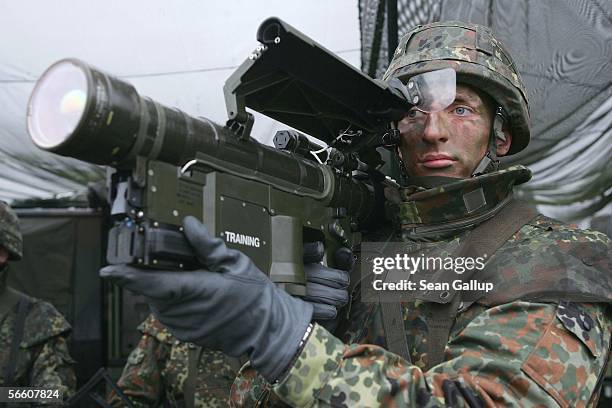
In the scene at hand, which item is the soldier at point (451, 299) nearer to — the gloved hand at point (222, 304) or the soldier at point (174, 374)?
the gloved hand at point (222, 304)

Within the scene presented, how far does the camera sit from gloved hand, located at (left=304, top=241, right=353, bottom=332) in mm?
1635

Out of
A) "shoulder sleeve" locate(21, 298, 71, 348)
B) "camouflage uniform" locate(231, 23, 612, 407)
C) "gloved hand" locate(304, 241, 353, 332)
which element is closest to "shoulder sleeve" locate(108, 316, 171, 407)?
"shoulder sleeve" locate(21, 298, 71, 348)

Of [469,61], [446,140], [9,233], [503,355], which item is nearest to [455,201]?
[446,140]

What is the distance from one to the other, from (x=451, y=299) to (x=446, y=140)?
51cm

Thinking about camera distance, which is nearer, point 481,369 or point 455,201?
point 481,369

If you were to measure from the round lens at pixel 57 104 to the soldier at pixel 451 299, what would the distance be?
27cm

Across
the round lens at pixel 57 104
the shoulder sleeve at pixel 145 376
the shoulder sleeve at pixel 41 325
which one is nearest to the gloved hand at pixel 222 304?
the round lens at pixel 57 104

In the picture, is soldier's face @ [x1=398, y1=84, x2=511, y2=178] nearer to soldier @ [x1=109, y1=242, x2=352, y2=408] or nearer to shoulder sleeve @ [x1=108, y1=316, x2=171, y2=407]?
soldier @ [x1=109, y1=242, x2=352, y2=408]

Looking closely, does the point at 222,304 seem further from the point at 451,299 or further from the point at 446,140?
the point at 446,140

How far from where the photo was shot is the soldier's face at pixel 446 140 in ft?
6.49

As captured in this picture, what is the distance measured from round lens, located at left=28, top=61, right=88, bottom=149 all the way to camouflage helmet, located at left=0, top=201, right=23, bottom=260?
10.6ft

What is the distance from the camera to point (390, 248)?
6.75 ft

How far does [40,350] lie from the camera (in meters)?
4.11

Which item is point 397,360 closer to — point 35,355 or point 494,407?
point 494,407
